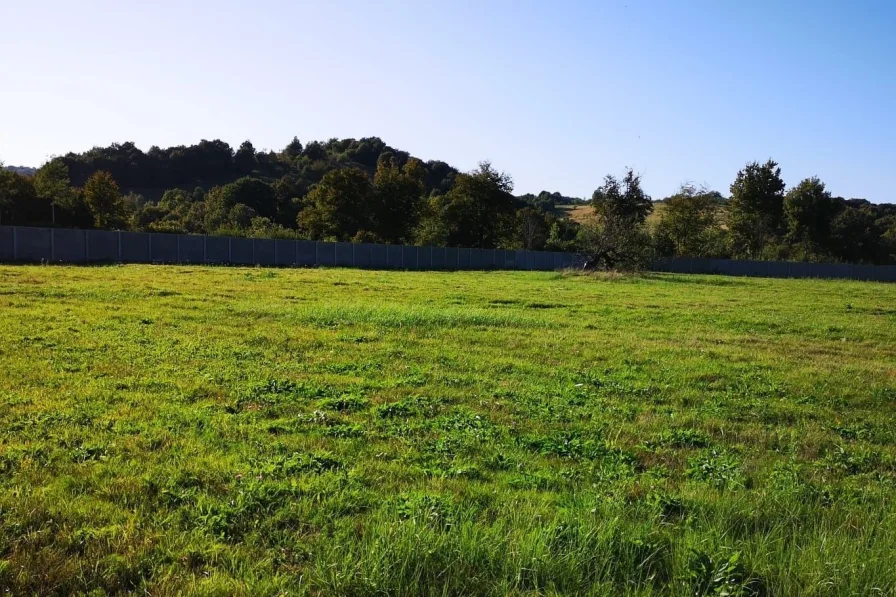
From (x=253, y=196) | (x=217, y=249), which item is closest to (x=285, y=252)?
(x=217, y=249)

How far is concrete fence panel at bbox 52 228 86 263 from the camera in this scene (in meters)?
36.7

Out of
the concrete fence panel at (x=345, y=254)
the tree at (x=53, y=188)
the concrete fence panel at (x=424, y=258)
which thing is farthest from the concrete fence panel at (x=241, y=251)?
the tree at (x=53, y=188)

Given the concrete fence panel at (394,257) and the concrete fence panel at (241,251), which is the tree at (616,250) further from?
the concrete fence panel at (241,251)

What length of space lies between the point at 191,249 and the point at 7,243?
1079 centimetres

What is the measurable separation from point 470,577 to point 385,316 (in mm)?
11205

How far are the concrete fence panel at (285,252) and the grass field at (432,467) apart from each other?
35990 millimetres

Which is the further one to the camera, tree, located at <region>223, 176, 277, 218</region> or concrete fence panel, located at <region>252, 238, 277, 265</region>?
tree, located at <region>223, 176, 277, 218</region>

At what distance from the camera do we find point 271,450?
5.11m

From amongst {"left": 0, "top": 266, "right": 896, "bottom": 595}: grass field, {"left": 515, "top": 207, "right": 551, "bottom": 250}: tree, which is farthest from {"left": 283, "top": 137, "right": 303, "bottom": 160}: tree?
{"left": 0, "top": 266, "right": 896, "bottom": 595}: grass field

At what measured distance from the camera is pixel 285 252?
155 ft

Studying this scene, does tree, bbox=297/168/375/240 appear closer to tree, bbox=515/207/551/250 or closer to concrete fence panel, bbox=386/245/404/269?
concrete fence panel, bbox=386/245/404/269

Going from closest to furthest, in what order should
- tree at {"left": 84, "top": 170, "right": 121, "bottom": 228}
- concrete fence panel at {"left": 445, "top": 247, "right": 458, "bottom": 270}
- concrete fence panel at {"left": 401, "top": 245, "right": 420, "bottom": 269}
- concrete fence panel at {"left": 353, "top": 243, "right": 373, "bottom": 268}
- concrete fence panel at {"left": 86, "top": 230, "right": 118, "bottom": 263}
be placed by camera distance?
concrete fence panel at {"left": 86, "top": 230, "right": 118, "bottom": 263}, concrete fence panel at {"left": 353, "top": 243, "right": 373, "bottom": 268}, concrete fence panel at {"left": 401, "top": 245, "right": 420, "bottom": 269}, tree at {"left": 84, "top": 170, "right": 121, "bottom": 228}, concrete fence panel at {"left": 445, "top": 247, "right": 458, "bottom": 270}

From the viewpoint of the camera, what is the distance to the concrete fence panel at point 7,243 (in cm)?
3491

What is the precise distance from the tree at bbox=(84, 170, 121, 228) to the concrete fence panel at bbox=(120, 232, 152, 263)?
20.4m
